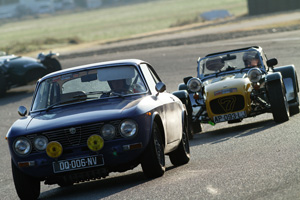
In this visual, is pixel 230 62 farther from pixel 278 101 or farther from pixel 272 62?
pixel 278 101

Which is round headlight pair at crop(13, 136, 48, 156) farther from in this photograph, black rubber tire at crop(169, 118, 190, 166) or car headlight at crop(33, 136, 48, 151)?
black rubber tire at crop(169, 118, 190, 166)

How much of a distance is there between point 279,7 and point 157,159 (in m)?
49.8

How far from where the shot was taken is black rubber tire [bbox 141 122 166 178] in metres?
8.01

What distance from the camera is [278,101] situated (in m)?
13.2

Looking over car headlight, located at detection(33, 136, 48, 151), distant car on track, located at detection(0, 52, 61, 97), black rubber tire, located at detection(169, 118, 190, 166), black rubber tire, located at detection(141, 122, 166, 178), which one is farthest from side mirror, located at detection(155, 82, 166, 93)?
distant car on track, located at detection(0, 52, 61, 97)

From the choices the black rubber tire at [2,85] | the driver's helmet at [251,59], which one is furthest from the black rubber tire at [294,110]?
the black rubber tire at [2,85]

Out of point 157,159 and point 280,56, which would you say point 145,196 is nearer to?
point 157,159

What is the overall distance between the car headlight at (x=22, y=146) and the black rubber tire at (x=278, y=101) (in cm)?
620

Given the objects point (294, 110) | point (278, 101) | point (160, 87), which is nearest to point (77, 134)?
point (160, 87)

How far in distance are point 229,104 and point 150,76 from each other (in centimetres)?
415

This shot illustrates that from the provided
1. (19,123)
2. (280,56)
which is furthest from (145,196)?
(280,56)

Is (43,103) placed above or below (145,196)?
above

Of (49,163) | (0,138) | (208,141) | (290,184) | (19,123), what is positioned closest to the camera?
(290,184)

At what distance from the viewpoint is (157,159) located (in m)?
8.11
